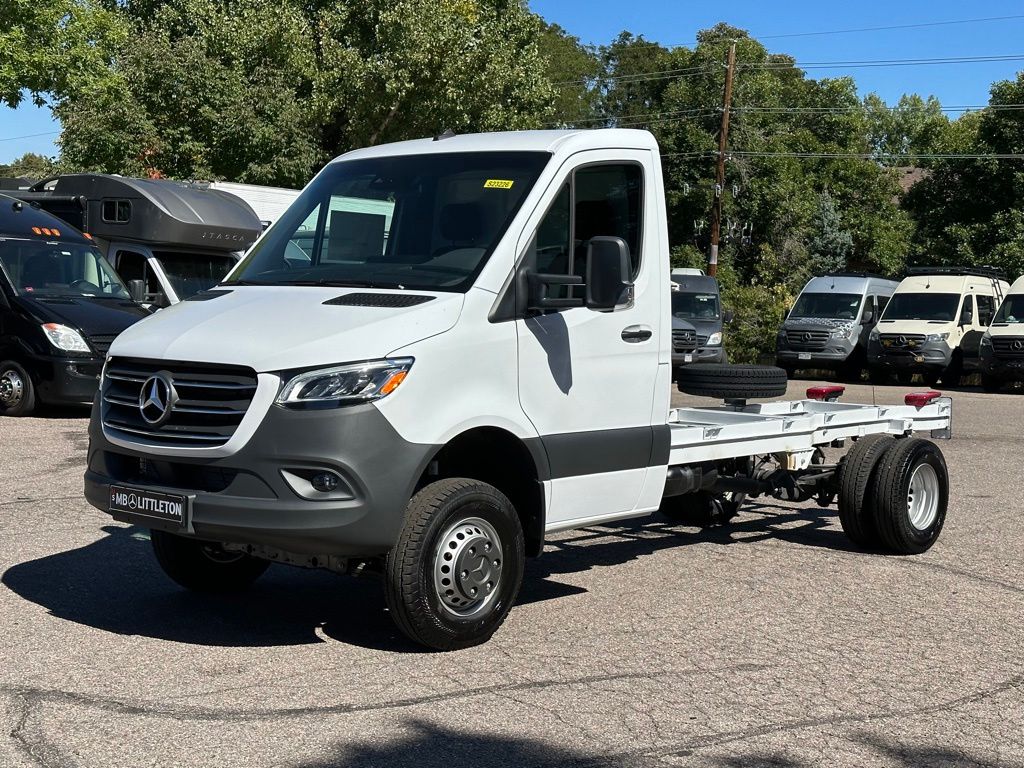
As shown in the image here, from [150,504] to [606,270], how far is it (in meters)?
2.31

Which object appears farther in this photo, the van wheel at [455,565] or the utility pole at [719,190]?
the utility pole at [719,190]

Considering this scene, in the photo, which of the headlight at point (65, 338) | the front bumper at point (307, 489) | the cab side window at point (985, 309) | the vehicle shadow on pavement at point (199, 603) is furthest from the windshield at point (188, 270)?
the cab side window at point (985, 309)

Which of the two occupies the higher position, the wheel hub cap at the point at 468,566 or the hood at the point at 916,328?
the hood at the point at 916,328

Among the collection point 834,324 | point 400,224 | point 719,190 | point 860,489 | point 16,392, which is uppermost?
point 719,190

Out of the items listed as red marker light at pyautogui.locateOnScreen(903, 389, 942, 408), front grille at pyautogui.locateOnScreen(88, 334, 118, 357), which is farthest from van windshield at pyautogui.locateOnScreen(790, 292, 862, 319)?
red marker light at pyautogui.locateOnScreen(903, 389, 942, 408)

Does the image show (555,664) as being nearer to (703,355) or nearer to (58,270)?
(58,270)

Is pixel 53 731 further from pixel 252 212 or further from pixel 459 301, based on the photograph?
pixel 252 212

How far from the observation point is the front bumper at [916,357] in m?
29.7

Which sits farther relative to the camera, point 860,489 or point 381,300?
point 860,489

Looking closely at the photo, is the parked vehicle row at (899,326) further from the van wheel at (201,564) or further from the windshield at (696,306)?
the van wheel at (201,564)

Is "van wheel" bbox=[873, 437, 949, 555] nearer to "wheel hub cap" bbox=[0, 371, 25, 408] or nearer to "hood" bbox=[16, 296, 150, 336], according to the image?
"hood" bbox=[16, 296, 150, 336]

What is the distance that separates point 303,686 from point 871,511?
4.50m

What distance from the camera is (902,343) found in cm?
2998

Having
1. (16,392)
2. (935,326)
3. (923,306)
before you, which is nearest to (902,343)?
(935,326)
